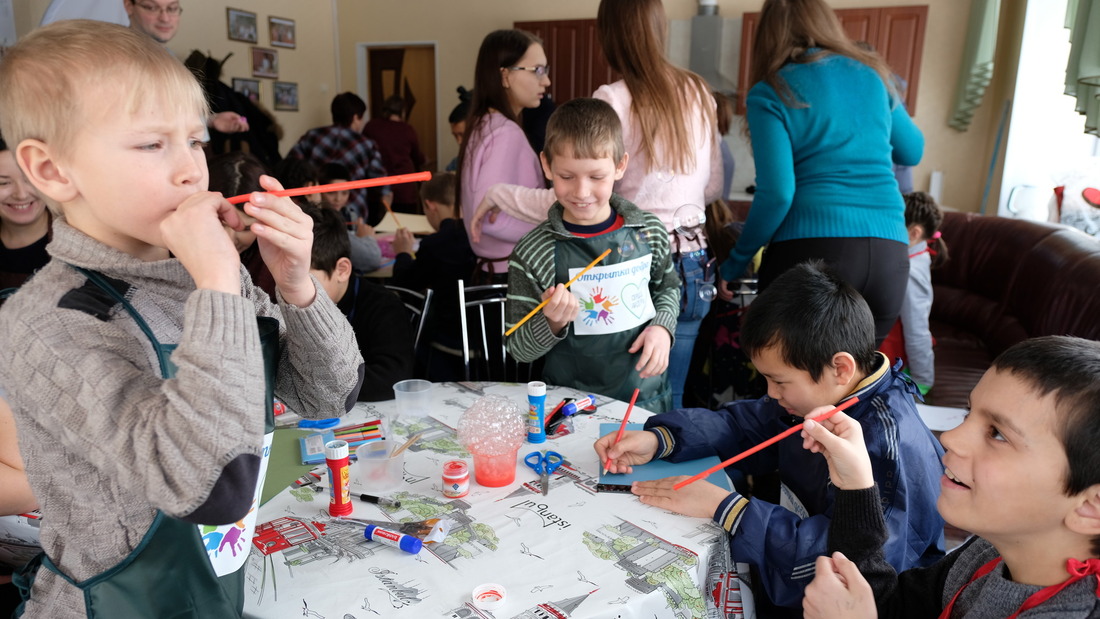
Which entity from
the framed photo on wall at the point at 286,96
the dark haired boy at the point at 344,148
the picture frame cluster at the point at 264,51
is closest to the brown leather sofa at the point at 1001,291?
the dark haired boy at the point at 344,148

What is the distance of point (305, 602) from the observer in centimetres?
107

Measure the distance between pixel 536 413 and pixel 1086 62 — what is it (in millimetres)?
3170

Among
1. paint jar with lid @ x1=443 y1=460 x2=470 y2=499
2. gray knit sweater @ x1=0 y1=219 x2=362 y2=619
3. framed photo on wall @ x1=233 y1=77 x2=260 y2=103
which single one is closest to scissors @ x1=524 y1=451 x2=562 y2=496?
paint jar with lid @ x1=443 y1=460 x2=470 y2=499

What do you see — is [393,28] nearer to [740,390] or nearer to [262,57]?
[262,57]

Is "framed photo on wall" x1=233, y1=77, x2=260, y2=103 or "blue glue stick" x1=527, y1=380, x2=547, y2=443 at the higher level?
"framed photo on wall" x1=233, y1=77, x2=260, y2=103

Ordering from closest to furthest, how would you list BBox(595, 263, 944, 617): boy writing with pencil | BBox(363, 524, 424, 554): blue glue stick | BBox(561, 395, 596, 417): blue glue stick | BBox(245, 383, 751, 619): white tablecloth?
BBox(245, 383, 751, 619): white tablecloth < BBox(363, 524, 424, 554): blue glue stick < BBox(595, 263, 944, 617): boy writing with pencil < BBox(561, 395, 596, 417): blue glue stick

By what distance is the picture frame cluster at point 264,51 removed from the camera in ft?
22.4

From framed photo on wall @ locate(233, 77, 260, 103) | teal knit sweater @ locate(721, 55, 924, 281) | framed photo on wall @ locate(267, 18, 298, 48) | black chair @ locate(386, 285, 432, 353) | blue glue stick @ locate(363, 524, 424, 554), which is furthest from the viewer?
framed photo on wall @ locate(267, 18, 298, 48)

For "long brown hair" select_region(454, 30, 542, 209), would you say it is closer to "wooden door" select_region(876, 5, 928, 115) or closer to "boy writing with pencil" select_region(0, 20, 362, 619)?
"boy writing with pencil" select_region(0, 20, 362, 619)

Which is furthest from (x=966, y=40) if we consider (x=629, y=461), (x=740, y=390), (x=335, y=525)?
(x=335, y=525)

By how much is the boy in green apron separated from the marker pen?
700mm

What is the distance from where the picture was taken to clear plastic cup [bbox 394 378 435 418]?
1796mm

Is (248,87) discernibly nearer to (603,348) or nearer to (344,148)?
(344,148)

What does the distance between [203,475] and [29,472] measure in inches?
9.6
